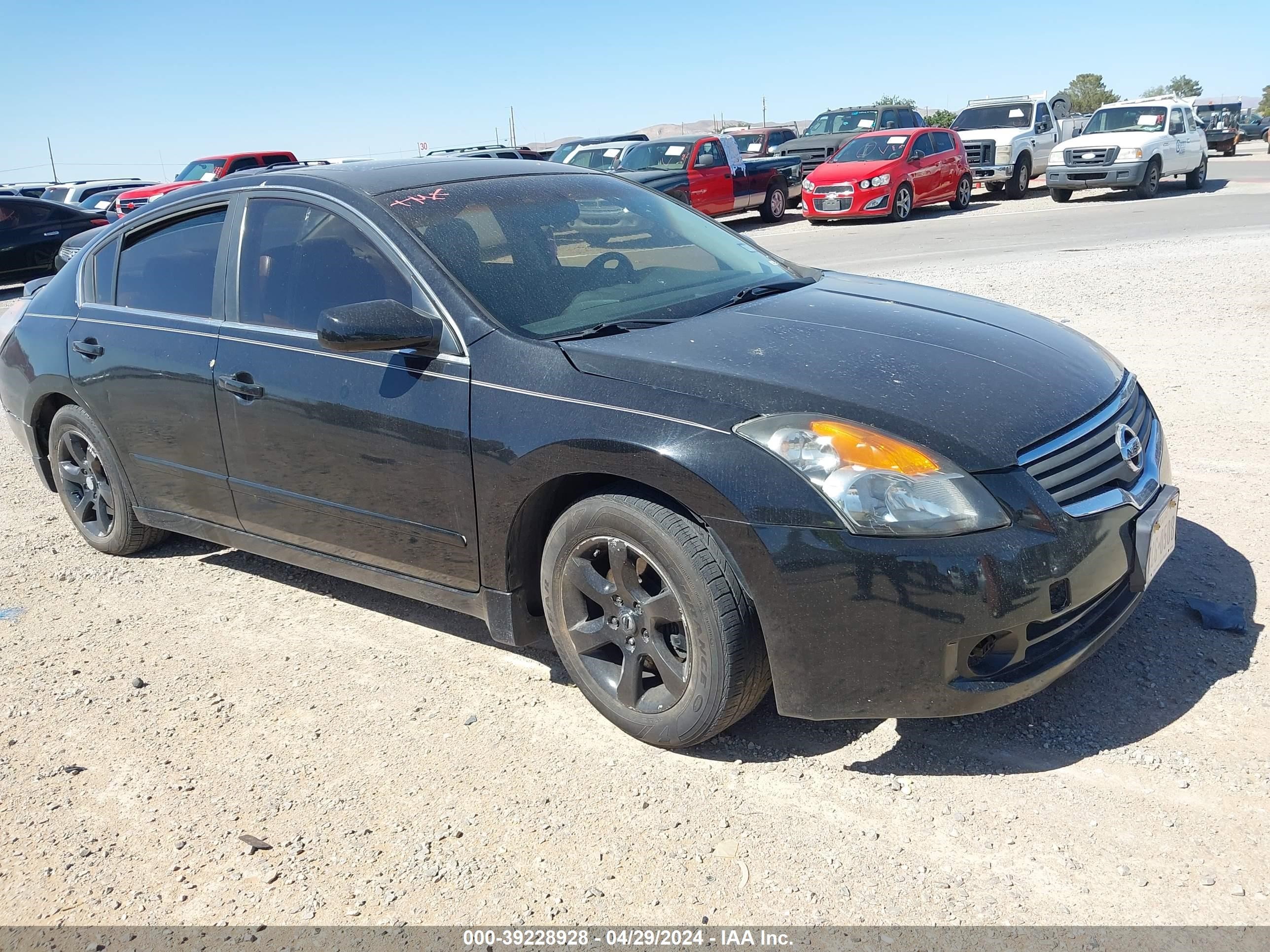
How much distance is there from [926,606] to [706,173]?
1720cm

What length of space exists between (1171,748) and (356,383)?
9.07 feet

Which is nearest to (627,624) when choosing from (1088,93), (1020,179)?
(1020,179)

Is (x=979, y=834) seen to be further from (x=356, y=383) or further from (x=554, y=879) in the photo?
(x=356, y=383)

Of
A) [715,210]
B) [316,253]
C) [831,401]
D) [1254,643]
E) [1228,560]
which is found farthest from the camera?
[715,210]

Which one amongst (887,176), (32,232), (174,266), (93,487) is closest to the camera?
(174,266)

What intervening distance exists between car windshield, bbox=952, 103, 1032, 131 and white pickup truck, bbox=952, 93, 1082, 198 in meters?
0.01

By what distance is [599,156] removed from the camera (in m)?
19.9

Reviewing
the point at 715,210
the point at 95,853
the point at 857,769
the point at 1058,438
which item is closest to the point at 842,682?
the point at 857,769

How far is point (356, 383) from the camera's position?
3674 mm

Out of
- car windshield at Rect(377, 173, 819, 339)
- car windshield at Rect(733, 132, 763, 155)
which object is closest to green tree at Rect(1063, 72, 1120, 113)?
car windshield at Rect(733, 132, 763, 155)

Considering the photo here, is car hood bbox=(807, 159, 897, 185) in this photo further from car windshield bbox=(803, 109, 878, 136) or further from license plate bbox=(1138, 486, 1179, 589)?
license plate bbox=(1138, 486, 1179, 589)

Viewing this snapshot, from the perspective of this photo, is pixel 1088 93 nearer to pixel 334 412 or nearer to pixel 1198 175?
pixel 1198 175

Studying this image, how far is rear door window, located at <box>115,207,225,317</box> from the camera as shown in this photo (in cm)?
436

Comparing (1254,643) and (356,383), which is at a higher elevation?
(356,383)
